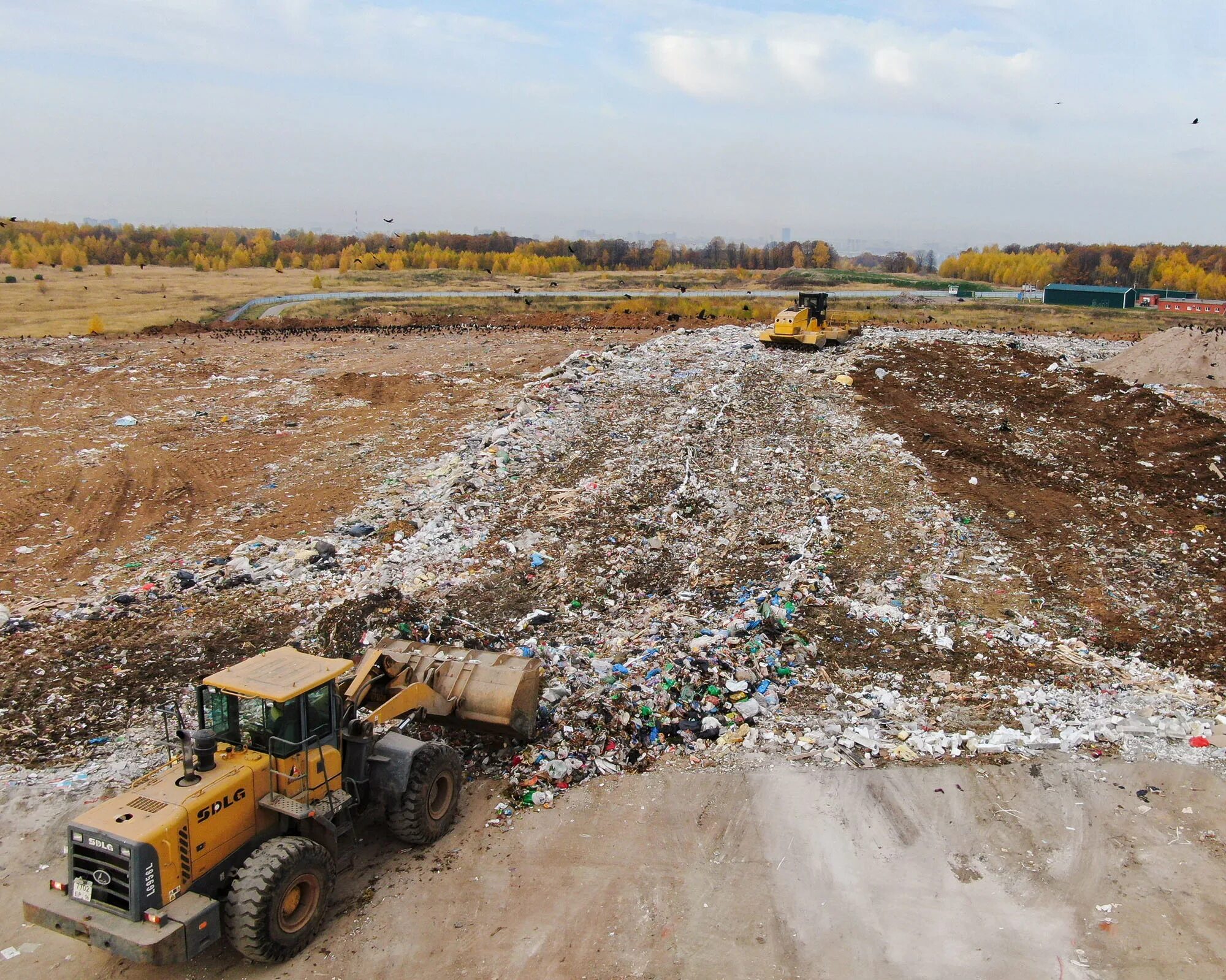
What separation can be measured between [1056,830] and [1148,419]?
1231 cm

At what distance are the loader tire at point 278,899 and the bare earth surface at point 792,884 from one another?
21cm

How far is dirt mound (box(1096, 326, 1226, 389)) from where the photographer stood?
1841 cm

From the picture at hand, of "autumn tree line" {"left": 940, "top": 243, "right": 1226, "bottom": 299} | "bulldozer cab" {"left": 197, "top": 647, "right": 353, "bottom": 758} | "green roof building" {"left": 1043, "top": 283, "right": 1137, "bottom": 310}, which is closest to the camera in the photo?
"bulldozer cab" {"left": 197, "top": 647, "right": 353, "bottom": 758}

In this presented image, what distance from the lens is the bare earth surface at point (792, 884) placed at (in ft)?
16.1

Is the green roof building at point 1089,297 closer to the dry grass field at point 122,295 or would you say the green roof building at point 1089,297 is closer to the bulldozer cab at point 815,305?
the bulldozer cab at point 815,305

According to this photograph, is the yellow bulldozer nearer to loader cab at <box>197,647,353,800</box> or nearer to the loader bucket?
the loader bucket

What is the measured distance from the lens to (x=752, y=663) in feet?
25.4

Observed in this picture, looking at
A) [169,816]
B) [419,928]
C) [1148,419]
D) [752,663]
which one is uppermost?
[1148,419]

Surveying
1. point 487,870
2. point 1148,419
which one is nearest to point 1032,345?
point 1148,419

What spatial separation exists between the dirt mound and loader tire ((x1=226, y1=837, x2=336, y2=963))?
19714mm

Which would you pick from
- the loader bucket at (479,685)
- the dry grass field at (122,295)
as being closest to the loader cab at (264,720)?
the loader bucket at (479,685)

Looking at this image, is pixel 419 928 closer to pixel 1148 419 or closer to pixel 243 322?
pixel 1148 419

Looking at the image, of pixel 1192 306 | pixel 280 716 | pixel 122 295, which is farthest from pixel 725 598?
pixel 1192 306

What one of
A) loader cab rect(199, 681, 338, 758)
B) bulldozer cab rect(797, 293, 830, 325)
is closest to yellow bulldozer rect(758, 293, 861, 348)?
bulldozer cab rect(797, 293, 830, 325)
